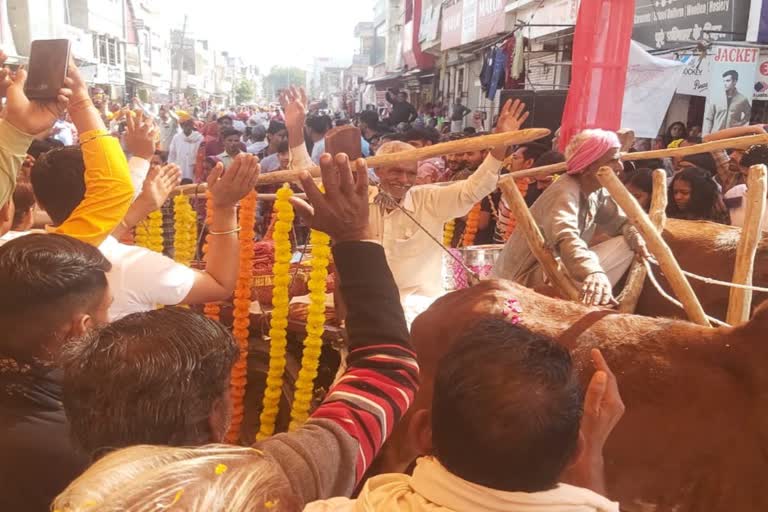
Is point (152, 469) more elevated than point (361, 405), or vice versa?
point (152, 469)

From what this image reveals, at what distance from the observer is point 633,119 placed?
8.88 metres

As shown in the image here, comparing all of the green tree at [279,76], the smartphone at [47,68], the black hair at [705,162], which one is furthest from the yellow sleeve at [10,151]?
the green tree at [279,76]

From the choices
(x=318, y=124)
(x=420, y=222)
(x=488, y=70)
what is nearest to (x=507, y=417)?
(x=420, y=222)

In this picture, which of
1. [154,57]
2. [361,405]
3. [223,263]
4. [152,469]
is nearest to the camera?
[152,469]

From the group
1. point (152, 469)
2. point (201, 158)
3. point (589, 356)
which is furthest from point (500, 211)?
point (201, 158)

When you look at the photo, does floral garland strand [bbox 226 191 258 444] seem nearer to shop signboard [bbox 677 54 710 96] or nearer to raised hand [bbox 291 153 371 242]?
raised hand [bbox 291 153 371 242]

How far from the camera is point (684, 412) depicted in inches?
103

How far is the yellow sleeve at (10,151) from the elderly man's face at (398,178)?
183 cm

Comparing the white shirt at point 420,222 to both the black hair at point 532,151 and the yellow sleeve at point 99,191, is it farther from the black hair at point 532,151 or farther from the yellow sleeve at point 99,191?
the black hair at point 532,151

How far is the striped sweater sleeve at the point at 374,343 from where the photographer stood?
148 cm

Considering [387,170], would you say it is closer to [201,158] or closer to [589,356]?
[589,356]

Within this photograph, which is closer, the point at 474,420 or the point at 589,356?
the point at 474,420

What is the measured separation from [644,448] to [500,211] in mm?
3147

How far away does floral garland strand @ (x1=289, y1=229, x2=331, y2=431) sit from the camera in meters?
3.08
